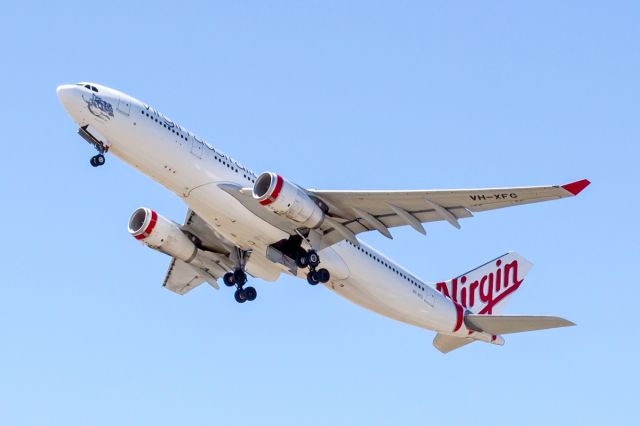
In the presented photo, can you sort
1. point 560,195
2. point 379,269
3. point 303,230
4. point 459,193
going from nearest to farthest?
point 560,195, point 459,193, point 303,230, point 379,269

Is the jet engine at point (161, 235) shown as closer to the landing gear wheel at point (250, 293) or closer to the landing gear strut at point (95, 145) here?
the landing gear wheel at point (250, 293)

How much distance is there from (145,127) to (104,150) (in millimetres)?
1496

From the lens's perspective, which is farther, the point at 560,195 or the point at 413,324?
the point at 413,324

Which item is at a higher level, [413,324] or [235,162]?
[235,162]

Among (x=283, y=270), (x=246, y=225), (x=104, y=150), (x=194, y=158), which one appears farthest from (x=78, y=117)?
(x=283, y=270)

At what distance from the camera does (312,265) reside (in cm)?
3962

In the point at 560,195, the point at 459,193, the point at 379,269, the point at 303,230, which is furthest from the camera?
the point at 379,269

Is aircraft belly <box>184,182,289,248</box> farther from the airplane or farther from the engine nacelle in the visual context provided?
the engine nacelle

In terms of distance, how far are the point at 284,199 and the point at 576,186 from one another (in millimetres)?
9402

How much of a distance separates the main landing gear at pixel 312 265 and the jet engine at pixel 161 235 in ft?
17.3

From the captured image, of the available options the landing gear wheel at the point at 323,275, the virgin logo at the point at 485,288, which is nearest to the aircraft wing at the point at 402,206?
the landing gear wheel at the point at 323,275

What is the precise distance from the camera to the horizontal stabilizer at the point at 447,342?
46188 mm

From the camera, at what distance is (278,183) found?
1471 inches

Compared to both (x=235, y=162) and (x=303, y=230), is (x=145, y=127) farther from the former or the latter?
(x=303, y=230)
